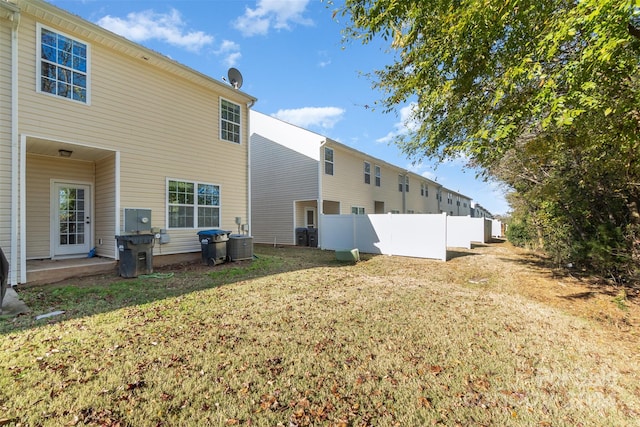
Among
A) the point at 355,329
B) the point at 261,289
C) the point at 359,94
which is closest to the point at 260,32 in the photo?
the point at 359,94

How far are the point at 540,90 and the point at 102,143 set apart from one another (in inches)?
358

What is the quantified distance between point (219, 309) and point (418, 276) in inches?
212

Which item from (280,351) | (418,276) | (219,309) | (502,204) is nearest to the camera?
(280,351)

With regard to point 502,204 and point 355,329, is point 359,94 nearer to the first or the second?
point 355,329

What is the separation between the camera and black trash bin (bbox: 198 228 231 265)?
8648 millimetres

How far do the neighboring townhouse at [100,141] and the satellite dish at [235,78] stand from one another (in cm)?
69

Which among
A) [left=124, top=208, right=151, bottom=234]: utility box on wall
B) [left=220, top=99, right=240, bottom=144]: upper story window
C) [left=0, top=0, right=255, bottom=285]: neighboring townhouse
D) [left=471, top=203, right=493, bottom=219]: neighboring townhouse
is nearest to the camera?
[left=0, top=0, right=255, bottom=285]: neighboring townhouse

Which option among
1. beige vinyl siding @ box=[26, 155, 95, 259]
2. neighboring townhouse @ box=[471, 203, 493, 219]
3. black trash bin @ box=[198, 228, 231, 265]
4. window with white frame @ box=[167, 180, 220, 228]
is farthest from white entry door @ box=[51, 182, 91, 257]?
neighboring townhouse @ box=[471, 203, 493, 219]

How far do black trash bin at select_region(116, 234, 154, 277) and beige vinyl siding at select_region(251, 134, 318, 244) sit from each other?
28.8ft

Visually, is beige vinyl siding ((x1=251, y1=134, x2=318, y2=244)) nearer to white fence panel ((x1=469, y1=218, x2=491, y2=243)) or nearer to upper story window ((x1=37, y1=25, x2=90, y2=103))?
upper story window ((x1=37, y1=25, x2=90, y2=103))

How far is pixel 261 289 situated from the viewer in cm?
608

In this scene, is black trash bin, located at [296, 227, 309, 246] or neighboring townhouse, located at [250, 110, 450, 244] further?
black trash bin, located at [296, 227, 309, 246]

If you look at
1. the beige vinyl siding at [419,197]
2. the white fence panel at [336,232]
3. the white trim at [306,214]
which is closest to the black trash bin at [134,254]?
the white fence panel at [336,232]

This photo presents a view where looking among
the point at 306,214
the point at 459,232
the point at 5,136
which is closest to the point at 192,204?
the point at 5,136
